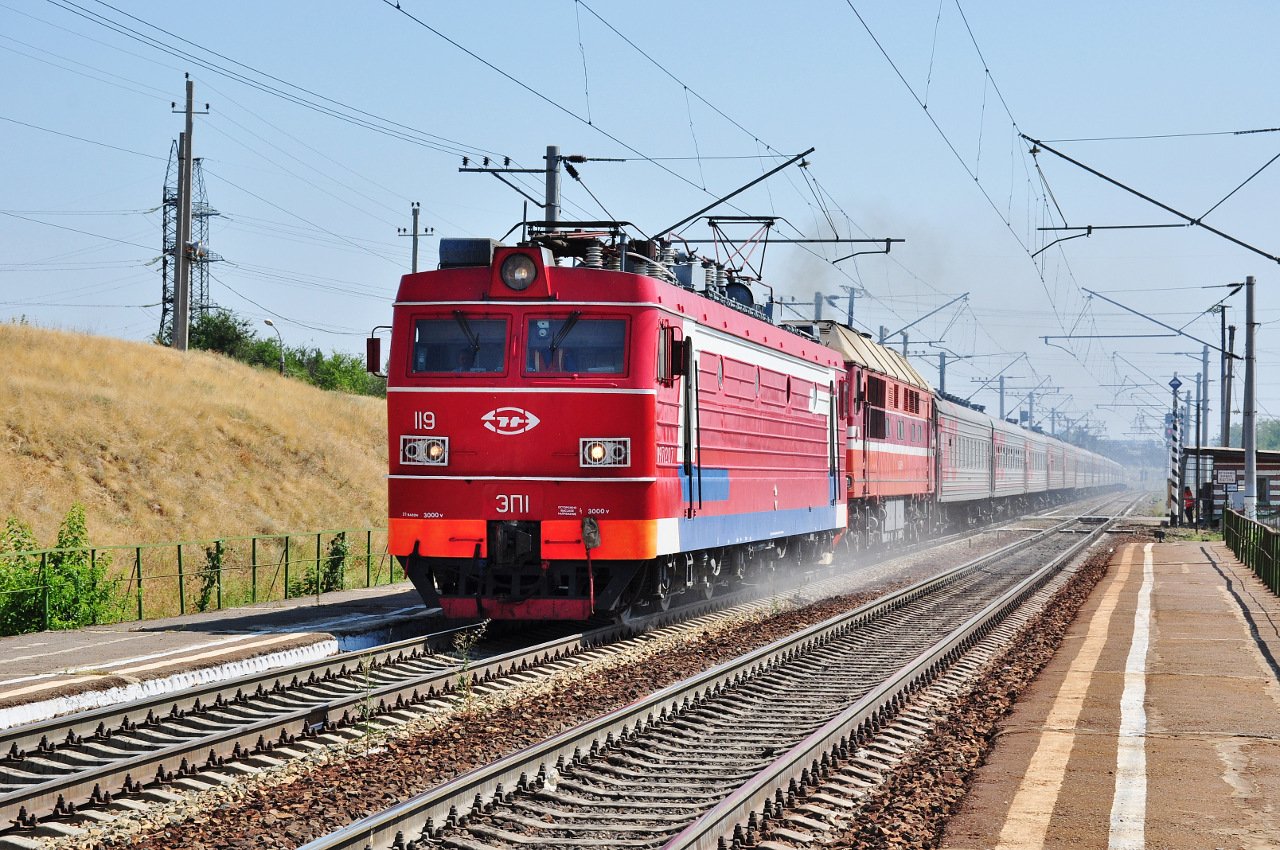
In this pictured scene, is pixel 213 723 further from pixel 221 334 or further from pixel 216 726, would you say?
pixel 221 334

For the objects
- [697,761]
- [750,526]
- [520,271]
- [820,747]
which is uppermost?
[520,271]

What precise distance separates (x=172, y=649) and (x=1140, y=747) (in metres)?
8.80

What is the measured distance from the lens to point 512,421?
14461 millimetres

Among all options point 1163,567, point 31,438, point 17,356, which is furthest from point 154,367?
point 1163,567

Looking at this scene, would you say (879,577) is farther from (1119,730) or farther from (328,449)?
(328,449)

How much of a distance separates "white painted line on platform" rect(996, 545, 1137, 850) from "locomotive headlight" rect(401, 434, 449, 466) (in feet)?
20.7

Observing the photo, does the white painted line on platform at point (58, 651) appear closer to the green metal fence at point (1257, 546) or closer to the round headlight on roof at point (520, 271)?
the round headlight on roof at point (520, 271)

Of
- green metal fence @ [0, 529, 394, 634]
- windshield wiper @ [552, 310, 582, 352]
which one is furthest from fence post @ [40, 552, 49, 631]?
windshield wiper @ [552, 310, 582, 352]

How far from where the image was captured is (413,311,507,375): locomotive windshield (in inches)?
576

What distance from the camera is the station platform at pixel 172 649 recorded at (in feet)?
36.5

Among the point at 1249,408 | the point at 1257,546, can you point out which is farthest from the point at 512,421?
the point at 1249,408

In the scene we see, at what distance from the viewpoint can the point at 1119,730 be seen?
1017cm

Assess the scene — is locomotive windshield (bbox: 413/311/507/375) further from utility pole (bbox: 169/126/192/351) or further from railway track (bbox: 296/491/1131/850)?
utility pole (bbox: 169/126/192/351)

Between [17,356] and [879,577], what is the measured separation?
2740 cm
